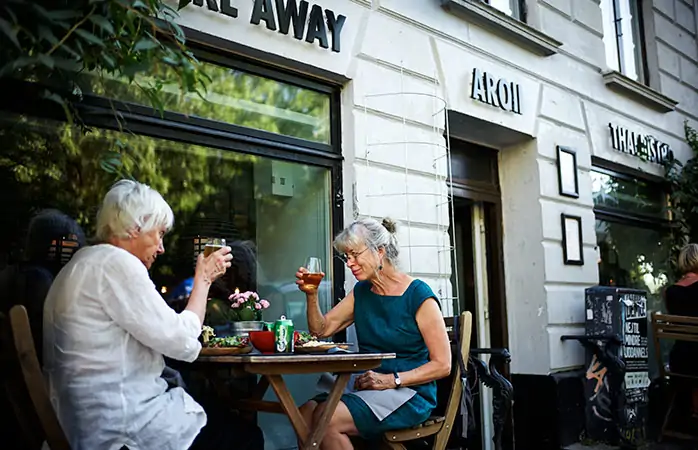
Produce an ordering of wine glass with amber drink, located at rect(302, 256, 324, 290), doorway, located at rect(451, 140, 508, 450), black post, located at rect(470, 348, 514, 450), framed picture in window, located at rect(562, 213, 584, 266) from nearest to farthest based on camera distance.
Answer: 1. wine glass with amber drink, located at rect(302, 256, 324, 290)
2. black post, located at rect(470, 348, 514, 450)
3. doorway, located at rect(451, 140, 508, 450)
4. framed picture in window, located at rect(562, 213, 584, 266)

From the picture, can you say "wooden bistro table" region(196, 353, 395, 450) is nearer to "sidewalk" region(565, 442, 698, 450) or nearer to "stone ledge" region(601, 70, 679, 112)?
"sidewalk" region(565, 442, 698, 450)

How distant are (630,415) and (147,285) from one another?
4548mm

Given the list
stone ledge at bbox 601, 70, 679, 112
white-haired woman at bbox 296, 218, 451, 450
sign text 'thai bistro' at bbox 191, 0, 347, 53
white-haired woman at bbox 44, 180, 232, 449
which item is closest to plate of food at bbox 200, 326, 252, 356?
white-haired woman at bbox 44, 180, 232, 449

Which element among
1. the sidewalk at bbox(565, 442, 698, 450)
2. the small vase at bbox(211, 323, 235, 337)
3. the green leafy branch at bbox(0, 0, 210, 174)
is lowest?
the sidewalk at bbox(565, 442, 698, 450)

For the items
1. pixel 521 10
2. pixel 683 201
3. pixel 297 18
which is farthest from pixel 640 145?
pixel 297 18

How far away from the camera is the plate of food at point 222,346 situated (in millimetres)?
2833

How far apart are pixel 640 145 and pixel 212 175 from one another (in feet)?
17.6


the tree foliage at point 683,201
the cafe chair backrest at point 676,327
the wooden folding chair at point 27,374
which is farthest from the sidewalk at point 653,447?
the wooden folding chair at point 27,374

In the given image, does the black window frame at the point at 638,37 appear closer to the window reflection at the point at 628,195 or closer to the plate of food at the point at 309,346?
the window reflection at the point at 628,195

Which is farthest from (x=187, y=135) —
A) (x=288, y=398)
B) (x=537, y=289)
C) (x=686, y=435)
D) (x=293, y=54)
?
(x=686, y=435)

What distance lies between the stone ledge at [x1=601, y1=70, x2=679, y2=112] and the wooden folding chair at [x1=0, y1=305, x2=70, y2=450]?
640cm

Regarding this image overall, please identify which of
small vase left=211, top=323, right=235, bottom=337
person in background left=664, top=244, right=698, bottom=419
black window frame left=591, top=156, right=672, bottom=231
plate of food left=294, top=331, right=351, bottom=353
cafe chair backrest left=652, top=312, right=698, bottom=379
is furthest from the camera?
black window frame left=591, top=156, right=672, bottom=231

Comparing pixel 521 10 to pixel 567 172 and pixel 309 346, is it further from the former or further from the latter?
pixel 309 346

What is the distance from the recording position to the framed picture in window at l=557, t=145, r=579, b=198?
20.7 ft
